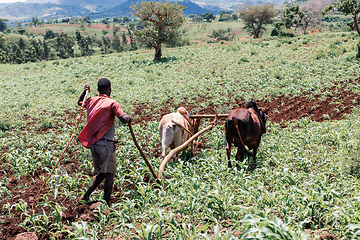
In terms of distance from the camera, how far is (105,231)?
3.45m

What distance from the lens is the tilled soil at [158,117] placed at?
3668 millimetres

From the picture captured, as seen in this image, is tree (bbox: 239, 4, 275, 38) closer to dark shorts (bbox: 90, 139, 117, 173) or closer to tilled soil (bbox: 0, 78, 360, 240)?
tilled soil (bbox: 0, 78, 360, 240)

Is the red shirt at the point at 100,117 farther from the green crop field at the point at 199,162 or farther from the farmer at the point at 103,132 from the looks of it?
the green crop field at the point at 199,162

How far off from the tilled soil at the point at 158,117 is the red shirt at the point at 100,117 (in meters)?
1.16

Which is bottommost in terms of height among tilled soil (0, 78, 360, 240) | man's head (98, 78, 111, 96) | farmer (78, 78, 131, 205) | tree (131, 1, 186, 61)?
tilled soil (0, 78, 360, 240)

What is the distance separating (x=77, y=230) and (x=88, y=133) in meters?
1.51

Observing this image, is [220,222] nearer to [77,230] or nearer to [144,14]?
[77,230]

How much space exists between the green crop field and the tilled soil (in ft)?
0.11

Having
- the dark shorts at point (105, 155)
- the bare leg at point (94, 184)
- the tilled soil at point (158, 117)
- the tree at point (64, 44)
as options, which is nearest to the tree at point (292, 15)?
the tilled soil at point (158, 117)

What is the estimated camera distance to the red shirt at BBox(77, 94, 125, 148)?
12.4 ft

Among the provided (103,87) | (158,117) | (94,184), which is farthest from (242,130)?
(158,117)

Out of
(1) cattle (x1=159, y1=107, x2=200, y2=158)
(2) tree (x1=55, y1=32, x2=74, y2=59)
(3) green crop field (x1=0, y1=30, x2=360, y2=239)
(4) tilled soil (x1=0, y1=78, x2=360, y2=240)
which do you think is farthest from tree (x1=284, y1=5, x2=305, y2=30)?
(2) tree (x1=55, y1=32, x2=74, y2=59)

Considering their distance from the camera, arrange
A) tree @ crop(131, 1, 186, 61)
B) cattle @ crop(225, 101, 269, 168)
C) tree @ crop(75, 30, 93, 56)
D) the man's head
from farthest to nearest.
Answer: tree @ crop(75, 30, 93, 56), tree @ crop(131, 1, 186, 61), cattle @ crop(225, 101, 269, 168), the man's head

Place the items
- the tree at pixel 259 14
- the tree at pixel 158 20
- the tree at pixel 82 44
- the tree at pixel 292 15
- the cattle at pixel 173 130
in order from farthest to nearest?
the tree at pixel 82 44 → the tree at pixel 259 14 → the tree at pixel 292 15 → the tree at pixel 158 20 → the cattle at pixel 173 130
